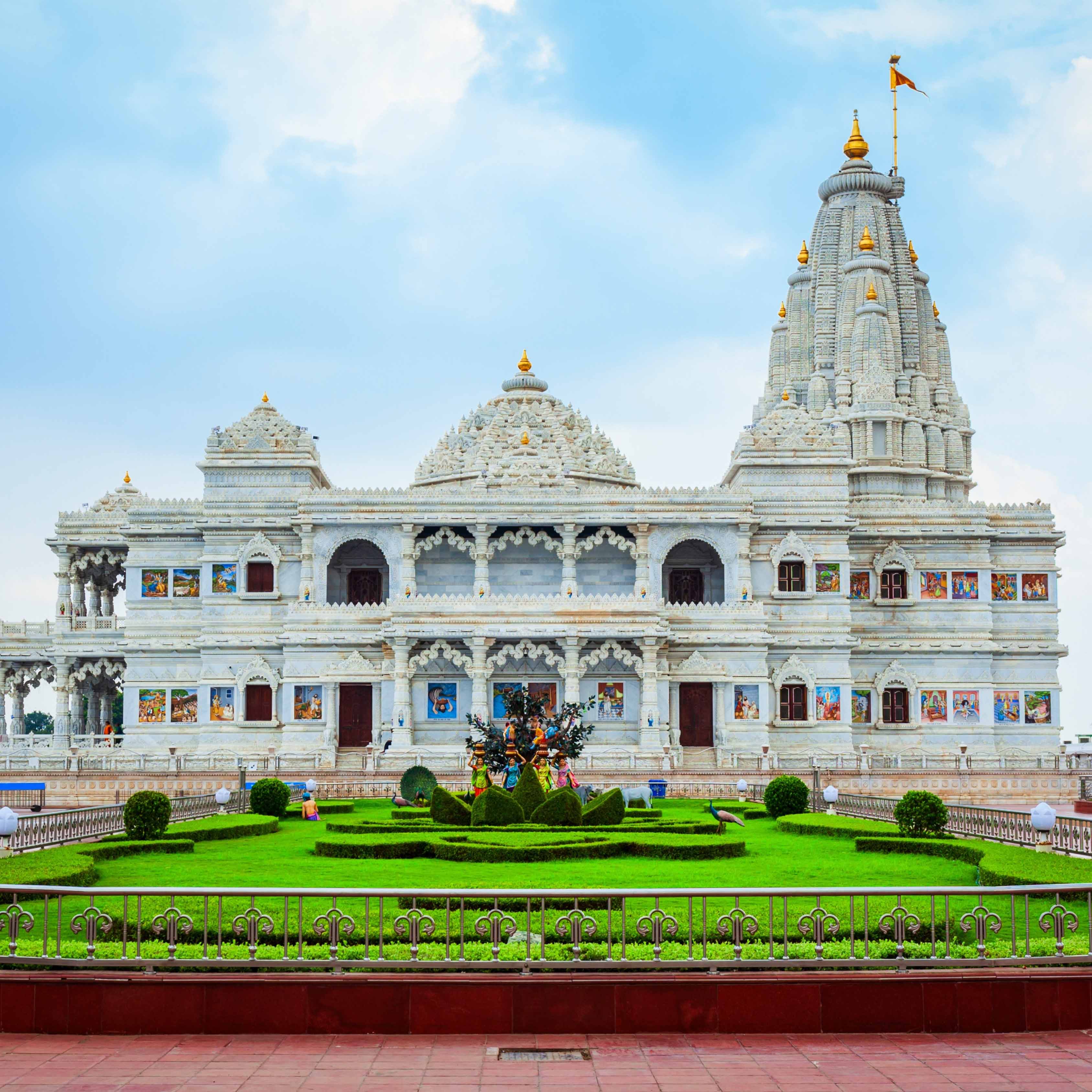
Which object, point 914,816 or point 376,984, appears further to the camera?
point 914,816

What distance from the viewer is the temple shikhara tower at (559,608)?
47.2 metres

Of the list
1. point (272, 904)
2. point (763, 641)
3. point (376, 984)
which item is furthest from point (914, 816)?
point (763, 641)

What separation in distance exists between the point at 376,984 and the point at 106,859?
1131 cm

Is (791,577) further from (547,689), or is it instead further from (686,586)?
(547,689)

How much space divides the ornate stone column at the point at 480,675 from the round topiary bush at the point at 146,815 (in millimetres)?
22630

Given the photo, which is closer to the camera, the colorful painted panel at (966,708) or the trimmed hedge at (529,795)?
the trimmed hedge at (529,795)

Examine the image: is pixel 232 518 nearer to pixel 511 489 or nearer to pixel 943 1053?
pixel 511 489

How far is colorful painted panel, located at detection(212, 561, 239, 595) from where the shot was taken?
49.7 metres

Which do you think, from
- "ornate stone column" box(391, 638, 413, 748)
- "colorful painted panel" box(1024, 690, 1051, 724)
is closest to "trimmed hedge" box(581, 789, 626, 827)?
"ornate stone column" box(391, 638, 413, 748)

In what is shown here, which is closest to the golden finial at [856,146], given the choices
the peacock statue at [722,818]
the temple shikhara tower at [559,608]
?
the temple shikhara tower at [559,608]

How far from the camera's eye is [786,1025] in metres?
11.9

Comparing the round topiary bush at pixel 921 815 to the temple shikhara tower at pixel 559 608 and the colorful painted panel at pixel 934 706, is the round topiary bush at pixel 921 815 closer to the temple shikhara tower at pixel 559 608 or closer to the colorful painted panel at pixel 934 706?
the temple shikhara tower at pixel 559 608

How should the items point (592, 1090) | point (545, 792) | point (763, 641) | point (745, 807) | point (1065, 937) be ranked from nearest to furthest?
1. point (592, 1090)
2. point (1065, 937)
3. point (545, 792)
4. point (745, 807)
5. point (763, 641)

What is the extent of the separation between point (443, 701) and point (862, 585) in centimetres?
1613
